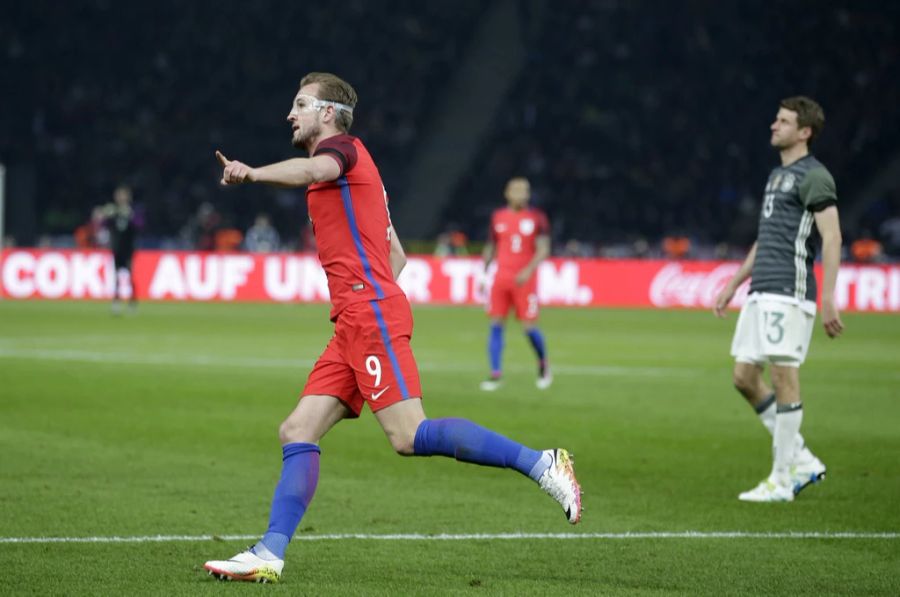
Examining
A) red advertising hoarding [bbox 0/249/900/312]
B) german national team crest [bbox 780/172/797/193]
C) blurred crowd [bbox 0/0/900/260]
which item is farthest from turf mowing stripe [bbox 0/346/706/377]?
blurred crowd [bbox 0/0/900/260]

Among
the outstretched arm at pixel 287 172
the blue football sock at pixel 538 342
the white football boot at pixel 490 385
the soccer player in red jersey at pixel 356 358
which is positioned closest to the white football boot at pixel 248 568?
the soccer player in red jersey at pixel 356 358

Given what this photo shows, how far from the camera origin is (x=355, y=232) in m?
6.08

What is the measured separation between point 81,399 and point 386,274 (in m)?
8.19

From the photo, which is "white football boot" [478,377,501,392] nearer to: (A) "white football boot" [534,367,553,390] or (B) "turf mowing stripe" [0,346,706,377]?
(A) "white football boot" [534,367,553,390]

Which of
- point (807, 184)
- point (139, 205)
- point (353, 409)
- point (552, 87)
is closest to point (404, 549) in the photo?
point (353, 409)

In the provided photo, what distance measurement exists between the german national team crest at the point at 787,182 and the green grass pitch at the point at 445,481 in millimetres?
1847

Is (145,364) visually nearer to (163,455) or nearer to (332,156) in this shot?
(163,455)

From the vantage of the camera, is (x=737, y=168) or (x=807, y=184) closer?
(x=807, y=184)

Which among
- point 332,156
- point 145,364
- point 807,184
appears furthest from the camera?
point 145,364

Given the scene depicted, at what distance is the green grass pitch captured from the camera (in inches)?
247

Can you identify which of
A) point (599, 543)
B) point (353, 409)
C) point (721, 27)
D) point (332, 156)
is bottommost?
point (599, 543)

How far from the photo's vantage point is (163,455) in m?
10.1

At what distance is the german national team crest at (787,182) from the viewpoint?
8.63 metres

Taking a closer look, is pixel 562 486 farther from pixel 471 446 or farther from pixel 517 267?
pixel 517 267
